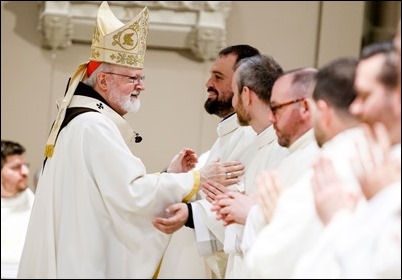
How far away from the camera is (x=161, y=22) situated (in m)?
9.63

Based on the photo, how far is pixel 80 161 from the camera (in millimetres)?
5562

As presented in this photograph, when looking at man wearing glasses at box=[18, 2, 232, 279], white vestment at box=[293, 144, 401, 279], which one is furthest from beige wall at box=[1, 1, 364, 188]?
white vestment at box=[293, 144, 401, 279]

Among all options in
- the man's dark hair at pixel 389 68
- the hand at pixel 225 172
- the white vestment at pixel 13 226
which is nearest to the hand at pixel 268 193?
the man's dark hair at pixel 389 68

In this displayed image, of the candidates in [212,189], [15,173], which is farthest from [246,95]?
[15,173]

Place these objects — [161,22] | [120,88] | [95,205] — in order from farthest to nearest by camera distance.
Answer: [161,22] → [120,88] → [95,205]

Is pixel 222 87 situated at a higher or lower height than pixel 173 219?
higher

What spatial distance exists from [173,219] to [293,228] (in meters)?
2.07

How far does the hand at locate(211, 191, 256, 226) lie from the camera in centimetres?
456

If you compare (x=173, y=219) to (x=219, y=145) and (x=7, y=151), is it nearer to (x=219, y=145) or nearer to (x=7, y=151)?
(x=219, y=145)

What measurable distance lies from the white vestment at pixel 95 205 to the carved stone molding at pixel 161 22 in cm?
398

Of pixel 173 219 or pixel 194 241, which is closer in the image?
pixel 173 219

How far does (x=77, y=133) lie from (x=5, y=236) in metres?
3.28

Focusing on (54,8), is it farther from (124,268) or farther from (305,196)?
(305,196)

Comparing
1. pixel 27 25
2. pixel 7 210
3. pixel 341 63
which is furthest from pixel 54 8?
pixel 341 63
